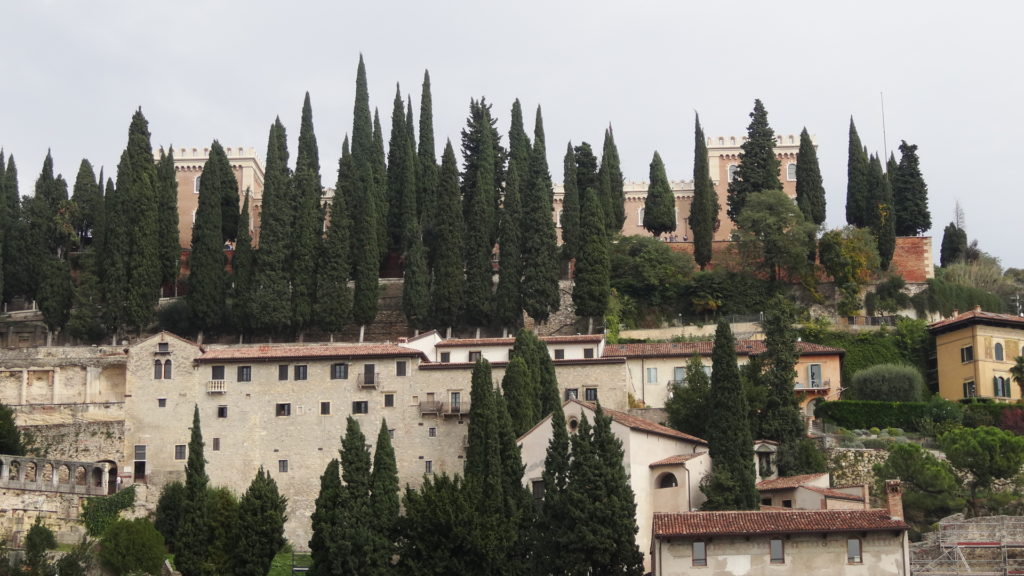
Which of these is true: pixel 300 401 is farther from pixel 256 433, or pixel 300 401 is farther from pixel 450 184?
pixel 450 184

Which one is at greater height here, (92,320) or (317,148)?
(317,148)

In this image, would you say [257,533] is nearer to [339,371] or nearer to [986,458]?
[339,371]

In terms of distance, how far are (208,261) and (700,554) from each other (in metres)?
35.5

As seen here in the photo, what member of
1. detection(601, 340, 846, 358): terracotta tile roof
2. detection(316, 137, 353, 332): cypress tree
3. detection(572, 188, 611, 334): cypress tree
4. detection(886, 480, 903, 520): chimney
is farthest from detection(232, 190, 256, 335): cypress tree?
detection(886, 480, 903, 520): chimney

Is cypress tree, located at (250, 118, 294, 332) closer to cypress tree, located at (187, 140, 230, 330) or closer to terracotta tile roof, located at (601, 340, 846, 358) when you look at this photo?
cypress tree, located at (187, 140, 230, 330)

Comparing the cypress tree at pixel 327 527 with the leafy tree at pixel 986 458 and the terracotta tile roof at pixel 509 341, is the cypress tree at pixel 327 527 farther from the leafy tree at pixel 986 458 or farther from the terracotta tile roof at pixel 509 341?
the leafy tree at pixel 986 458

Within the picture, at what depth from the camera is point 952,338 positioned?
72.0 meters

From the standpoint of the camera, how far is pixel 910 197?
8531cm

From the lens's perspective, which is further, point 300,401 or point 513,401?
point 300,401

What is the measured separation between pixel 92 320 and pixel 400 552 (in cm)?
2805

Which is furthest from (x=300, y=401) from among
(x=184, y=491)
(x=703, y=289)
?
(x=703, y=289)

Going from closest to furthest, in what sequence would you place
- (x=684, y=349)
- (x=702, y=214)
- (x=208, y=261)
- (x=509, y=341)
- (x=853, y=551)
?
(x=853, y=551) → (x=509, y=341) → (x=684, y=349) → (x=208, y=261) → (x=702, y=214)

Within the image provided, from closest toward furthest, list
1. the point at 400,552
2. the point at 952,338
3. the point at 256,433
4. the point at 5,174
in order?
the point at 400,552
the point at 256,433
the point at 952,338
the point at 5,174

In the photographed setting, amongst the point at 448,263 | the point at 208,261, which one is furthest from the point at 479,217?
the point at 208,261
